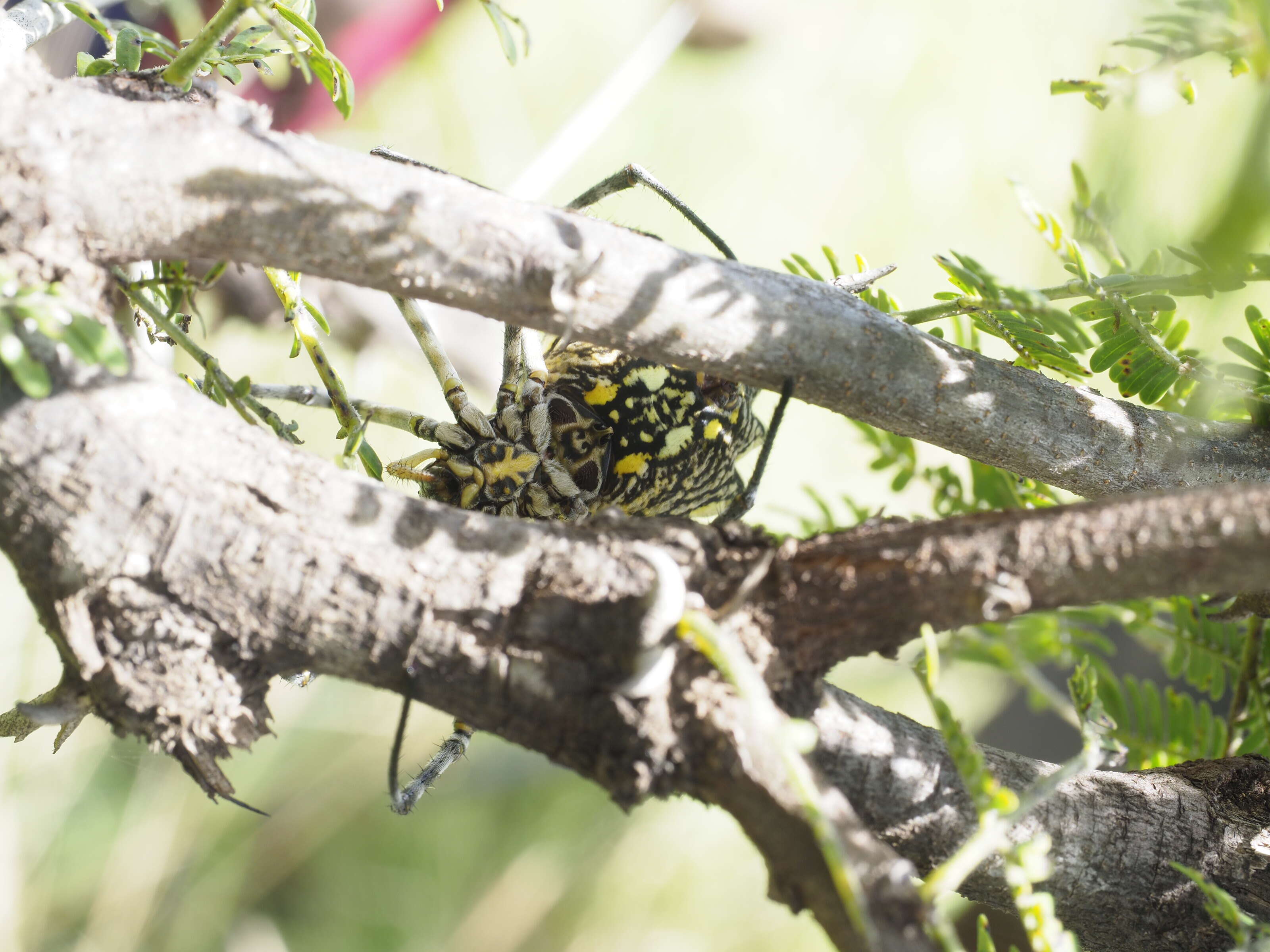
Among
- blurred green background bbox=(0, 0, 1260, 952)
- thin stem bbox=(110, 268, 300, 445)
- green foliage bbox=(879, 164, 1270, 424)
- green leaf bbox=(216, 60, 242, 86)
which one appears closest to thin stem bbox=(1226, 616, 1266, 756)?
green foliage bbox=(879, 164, 1270, 424)

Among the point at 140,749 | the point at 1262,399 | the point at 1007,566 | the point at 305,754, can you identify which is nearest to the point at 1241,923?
the point at 1007,566

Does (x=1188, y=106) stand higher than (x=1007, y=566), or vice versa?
(x=1188, y=106)

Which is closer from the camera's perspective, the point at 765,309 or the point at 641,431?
the point at 765,309

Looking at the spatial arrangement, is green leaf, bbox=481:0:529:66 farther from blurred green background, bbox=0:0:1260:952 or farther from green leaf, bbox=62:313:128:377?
blurred green background, bbox=0:0:1260:952

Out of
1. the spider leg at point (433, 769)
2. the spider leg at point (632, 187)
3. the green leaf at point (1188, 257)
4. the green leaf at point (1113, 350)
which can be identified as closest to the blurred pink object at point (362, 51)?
the spider leg at point (632, 187)

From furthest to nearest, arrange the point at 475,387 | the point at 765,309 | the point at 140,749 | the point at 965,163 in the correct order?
the point at 965,163 → the point at 475,387 → the point at 140,749 → the point at 765,309

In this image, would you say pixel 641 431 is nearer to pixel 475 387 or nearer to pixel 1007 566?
pixel 1007 566
